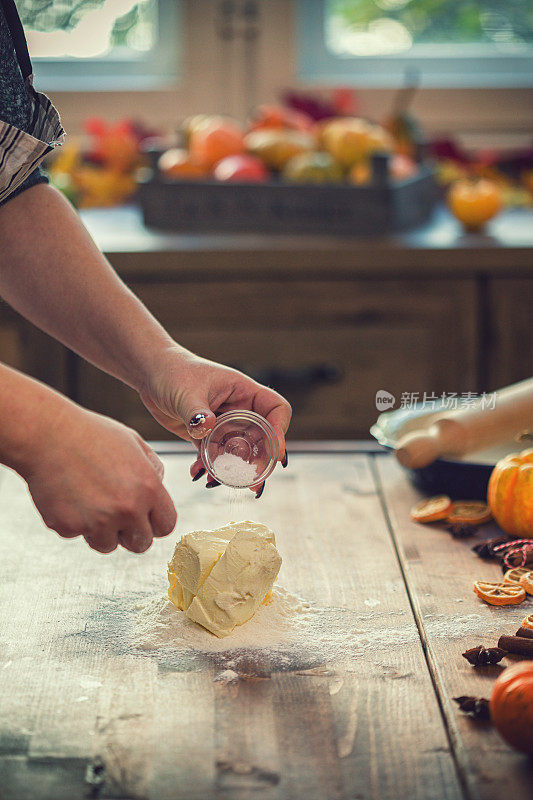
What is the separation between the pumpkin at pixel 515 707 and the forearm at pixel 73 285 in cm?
52

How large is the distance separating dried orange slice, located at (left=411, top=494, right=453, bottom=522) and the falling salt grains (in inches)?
10.9

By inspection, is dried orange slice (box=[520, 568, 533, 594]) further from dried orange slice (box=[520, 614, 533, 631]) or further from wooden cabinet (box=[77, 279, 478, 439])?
wooden cabinet (box=[77, 279, 478, 439])

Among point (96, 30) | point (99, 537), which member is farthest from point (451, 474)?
point (96, 30)

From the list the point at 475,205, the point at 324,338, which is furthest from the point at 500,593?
the point at 475,205

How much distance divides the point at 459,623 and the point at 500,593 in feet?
0.27

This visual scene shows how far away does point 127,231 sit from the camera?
217 cm

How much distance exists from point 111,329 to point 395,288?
102cm

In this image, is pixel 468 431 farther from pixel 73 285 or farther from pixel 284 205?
pixel 284 205

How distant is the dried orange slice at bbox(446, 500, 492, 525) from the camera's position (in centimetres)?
122

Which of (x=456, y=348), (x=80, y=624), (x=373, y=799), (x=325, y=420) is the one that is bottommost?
(x=325, y=420)

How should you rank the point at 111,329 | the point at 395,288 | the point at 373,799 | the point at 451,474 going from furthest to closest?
the point at 395,288
the point at 451,474
the point at 111,329
the point at 373,799

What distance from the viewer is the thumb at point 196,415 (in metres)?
1.00

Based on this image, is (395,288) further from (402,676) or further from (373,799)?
(373,799)

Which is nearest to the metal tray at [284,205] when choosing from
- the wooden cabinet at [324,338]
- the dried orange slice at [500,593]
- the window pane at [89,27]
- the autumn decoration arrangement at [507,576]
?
the wooden cabinet at [324,338]
